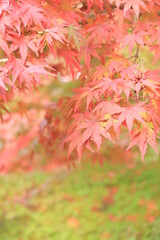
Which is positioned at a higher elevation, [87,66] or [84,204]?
[87,66]

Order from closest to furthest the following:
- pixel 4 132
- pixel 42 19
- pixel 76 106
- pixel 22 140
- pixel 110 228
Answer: pixel 42 19 → pixel 76 106 → pixel 110 228 → pixel 22 140 → pixel 4 132

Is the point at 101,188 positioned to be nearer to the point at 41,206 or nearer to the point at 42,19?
the point at 41,206

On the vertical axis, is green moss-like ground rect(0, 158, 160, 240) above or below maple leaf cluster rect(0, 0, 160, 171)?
below

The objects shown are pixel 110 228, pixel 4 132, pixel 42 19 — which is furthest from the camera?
pixel 4 132

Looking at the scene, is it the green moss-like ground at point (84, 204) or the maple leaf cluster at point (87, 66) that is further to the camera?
the green moss-like ground at point (84, 204)

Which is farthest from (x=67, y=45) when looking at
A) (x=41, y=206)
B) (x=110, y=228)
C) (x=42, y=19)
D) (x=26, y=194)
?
(x=26, y=194)

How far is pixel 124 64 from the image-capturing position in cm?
273

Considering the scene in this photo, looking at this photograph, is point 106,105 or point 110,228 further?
point 110,228

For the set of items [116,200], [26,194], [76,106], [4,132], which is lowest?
[26,194]

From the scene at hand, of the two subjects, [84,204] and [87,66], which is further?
[84,204]

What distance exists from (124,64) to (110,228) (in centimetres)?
390

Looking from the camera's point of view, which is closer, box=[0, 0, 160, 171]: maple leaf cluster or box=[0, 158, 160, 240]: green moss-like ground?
box=[0, 0, 160, 171]: maple leaf cluster

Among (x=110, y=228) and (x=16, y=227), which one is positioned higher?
(x=110, y=228)

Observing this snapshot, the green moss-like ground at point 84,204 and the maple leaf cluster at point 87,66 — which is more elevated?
the maple leaf cluster at point 87,66
